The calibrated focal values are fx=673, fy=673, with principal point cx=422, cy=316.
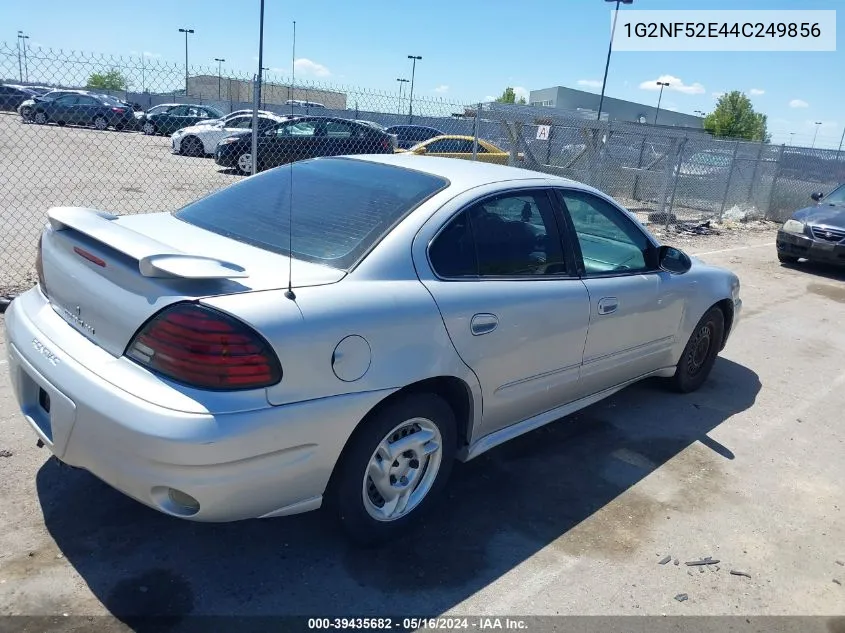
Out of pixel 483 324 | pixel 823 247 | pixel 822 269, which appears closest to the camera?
pixel 483 324

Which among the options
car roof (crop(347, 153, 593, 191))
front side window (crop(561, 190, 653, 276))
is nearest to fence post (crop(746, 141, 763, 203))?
front side window (crop(561, 190, 653, 276))

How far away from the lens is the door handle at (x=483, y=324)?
9.92 feet

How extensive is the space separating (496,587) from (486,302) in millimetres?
1232

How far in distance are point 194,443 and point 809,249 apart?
1094 cm

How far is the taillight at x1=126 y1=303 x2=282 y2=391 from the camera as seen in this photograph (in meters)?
2.31

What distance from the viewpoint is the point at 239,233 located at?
3.11m

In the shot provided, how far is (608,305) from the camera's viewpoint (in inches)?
150

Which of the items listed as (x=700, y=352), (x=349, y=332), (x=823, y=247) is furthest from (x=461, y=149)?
(x=349, y=332)

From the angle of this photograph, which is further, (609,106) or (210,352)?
(609,106)

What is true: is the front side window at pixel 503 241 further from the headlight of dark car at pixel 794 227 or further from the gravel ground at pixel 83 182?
the headlight of dark car at pixel 794 227

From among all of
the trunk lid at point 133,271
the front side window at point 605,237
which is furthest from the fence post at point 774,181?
the trunk lid at point 133,271

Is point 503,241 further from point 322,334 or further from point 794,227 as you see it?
point 794,227

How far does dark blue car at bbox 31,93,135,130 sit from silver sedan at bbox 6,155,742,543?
22373 mm

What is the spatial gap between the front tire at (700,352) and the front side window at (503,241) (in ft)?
6.02
